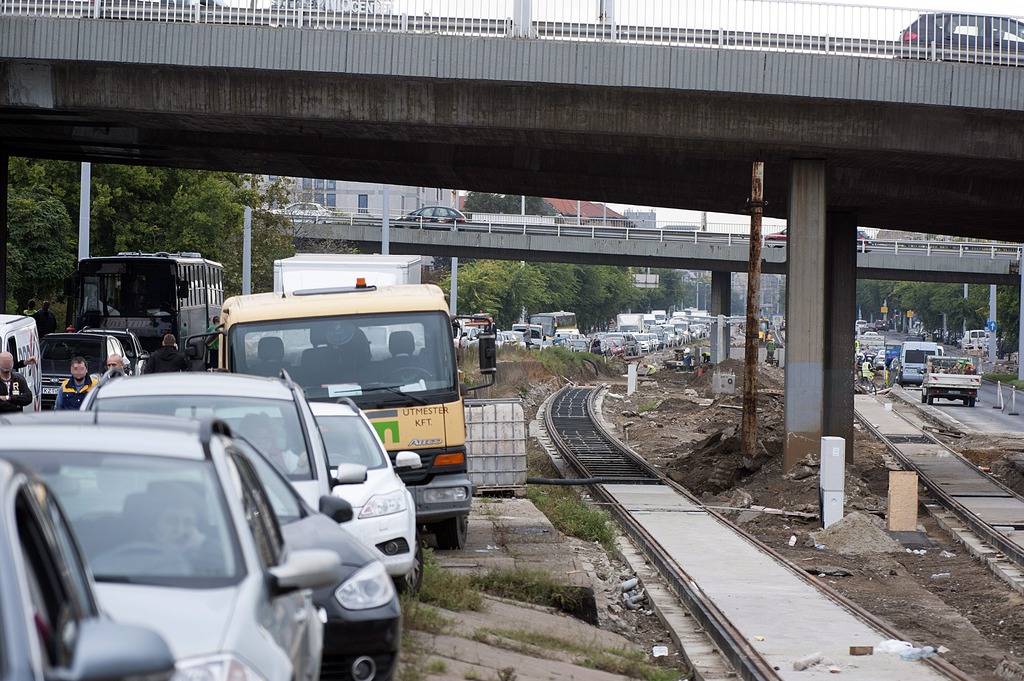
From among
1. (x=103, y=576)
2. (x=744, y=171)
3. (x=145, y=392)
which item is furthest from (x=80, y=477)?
(x=744, y=171)

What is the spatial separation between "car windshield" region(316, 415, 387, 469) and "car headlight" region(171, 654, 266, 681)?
6.60 meters

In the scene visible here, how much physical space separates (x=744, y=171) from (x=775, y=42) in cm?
675

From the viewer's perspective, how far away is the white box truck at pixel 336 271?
54.9 feet

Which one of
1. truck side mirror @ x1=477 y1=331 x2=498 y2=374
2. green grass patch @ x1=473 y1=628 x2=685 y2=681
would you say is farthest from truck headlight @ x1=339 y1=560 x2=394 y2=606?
truck side mirror @ x1=477 y1=331 x2=498 y2=374

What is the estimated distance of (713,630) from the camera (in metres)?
12.0

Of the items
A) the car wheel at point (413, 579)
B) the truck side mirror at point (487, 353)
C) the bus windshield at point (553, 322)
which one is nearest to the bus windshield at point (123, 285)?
the truck side mirror at point (487, 353)

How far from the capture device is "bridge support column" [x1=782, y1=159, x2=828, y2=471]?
2555cm

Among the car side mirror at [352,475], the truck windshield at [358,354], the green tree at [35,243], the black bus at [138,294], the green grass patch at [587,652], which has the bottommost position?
the green grass patch at [587,652]

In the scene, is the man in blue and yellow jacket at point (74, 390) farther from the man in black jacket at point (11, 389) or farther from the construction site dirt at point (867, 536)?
the construction site dirt at point (867, 536)

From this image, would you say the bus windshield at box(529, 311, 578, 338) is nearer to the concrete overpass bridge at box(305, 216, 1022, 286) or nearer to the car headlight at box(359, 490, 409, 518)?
the concrete overpass bridge at box(305, 216, 1022, 286)

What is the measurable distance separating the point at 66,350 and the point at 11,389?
1041 cm

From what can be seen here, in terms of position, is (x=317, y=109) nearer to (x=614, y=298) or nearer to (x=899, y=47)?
(x=899, y=47)

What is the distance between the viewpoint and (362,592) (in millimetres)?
6887

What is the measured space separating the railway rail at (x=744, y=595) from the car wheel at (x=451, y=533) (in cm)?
243
